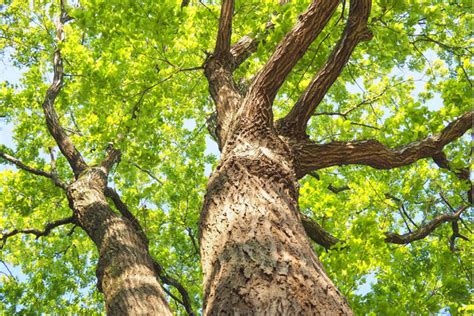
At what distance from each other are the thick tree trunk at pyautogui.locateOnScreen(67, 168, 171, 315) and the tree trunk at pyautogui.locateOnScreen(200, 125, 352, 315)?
1.20 meters

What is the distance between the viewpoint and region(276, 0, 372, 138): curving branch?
378 centimetres

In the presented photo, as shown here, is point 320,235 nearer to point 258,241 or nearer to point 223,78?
point 223,78

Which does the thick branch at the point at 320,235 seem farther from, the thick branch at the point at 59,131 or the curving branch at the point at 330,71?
the thick branch at the point at 59,131

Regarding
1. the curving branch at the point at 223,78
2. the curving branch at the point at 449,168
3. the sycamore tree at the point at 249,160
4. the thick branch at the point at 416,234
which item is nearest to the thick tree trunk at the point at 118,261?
the sycamore tree at the point at 249,160

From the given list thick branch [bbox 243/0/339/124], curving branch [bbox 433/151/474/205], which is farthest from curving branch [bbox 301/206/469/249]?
thick branch [bbox 243/0/339/124]

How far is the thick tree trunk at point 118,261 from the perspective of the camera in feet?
12.2

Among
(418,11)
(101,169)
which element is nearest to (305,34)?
(418,11)

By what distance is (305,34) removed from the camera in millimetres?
3715

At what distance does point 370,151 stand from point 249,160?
1.62 metres

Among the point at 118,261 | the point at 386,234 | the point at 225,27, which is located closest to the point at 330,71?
the point at 225,27

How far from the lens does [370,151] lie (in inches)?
164

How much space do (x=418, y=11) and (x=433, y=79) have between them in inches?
141

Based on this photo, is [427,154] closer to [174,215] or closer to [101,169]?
[101,169]

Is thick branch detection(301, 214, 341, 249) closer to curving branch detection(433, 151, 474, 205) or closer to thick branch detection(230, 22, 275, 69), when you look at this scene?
curving branch detection(433, 151, 474, 205)
